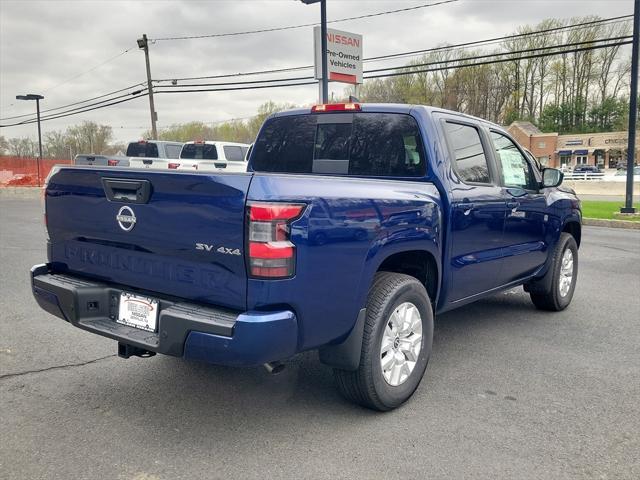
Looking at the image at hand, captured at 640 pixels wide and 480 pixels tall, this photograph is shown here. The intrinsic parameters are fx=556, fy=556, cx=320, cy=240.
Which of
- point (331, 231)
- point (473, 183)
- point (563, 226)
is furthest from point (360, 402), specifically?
point (563, 226)

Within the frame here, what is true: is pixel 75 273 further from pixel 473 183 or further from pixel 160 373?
pixel 473 183

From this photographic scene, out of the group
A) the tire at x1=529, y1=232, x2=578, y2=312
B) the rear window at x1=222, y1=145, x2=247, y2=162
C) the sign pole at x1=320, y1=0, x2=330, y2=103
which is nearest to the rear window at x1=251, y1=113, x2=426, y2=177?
the tire at x1=529, y1=232, x2=578, y2=312

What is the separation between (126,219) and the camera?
3.04m

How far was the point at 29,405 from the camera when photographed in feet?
11.4

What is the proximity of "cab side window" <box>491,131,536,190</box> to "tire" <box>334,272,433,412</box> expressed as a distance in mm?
1800

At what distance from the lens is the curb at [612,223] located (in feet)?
48.6

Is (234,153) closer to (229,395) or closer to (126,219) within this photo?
(229,395)

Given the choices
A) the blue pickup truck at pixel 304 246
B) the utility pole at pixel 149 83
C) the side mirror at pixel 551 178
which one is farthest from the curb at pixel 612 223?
the utility pole at pixel 149 83

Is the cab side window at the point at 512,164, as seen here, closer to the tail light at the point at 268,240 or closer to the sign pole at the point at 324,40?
the tail light at the point at 268,240

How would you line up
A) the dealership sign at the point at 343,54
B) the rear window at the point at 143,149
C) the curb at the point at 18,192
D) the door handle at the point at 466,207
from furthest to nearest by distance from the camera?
1. the curb at the point at 18,192
2. the dealership sign at the point at 343,54
3. the rear window at the point at 143,149
4. the door handle at the point at 466,207

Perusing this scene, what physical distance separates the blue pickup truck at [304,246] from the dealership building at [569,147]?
69.2m

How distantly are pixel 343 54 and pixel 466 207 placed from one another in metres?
17.2

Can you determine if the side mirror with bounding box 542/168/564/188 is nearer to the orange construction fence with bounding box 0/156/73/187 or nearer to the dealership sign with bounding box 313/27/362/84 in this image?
the dealership sign with bounding box 313/27/362/84

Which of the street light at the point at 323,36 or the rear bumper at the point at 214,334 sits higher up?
the street light at the point at 323,36
